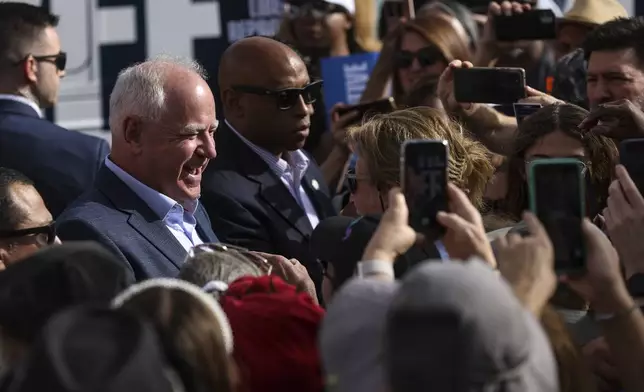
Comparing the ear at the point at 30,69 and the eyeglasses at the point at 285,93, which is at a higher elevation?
the ear at the point at 30,69

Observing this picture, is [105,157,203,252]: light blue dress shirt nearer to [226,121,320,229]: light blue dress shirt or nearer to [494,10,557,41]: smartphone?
[226,121,320,229]: light blue dress shirt

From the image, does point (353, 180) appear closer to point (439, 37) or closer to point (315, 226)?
point (315, 226)

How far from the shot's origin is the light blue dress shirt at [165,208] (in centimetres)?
477

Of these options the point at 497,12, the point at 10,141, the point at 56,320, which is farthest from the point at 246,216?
the point at 56,320

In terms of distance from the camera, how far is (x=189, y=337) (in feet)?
8.70

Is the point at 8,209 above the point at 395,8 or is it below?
below

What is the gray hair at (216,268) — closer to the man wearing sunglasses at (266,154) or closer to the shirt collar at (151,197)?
the shirt collar at (151,197)

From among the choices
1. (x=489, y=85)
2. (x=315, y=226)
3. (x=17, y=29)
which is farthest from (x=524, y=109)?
(x=17, y=29)

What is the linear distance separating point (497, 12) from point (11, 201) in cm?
280

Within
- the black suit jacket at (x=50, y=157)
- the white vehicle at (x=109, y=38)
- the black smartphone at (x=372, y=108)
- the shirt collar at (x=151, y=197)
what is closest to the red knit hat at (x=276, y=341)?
the shirt collar at (x=151, y=197)

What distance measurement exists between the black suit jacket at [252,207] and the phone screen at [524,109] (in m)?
0.96

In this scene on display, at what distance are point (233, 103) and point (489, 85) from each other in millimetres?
1111

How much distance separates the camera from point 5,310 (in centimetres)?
288

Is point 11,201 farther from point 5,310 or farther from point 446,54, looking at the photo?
point 446,54
